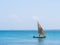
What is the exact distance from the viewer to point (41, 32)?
82812 mm

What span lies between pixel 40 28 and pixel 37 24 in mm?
1957

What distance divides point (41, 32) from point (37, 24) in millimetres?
2834

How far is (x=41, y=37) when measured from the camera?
87.8m

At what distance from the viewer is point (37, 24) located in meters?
83.5

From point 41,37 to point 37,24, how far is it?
20.3 ft

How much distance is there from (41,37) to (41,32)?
5.27m

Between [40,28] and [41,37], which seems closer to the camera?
[40,28]

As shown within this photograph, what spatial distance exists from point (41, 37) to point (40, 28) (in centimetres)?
632

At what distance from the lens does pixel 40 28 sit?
8225 cm
